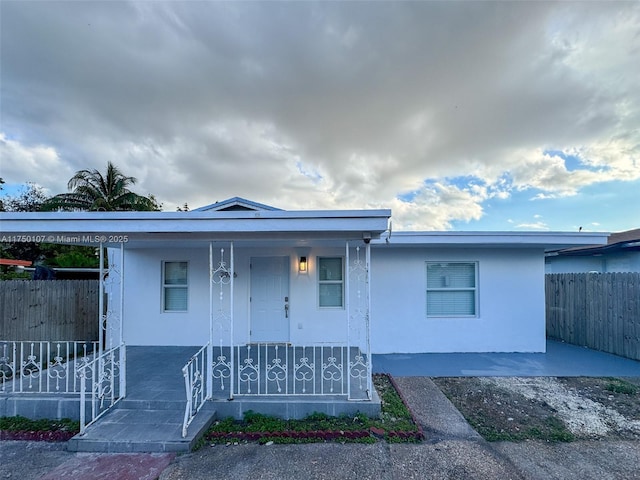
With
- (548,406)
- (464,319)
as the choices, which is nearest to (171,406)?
(548,406)

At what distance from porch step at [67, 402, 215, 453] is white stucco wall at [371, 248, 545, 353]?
457 centimetres

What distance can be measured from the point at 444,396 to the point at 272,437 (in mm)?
2825

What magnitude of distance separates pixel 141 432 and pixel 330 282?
456cm

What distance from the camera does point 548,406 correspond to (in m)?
4.48

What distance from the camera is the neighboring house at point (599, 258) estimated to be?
10.4 m

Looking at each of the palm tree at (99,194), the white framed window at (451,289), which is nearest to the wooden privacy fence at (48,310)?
the palm tree at (99,194)

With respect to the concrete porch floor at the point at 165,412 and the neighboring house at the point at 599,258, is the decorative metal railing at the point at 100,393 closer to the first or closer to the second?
the concrete porch floor at the point at 165,412

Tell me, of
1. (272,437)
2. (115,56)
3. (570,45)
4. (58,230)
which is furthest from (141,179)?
(570,45)

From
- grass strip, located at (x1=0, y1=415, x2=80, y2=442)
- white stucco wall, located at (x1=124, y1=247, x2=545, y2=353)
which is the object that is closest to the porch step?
grass strip, located at (x1=0, y1=415, x2=80, y2=442)

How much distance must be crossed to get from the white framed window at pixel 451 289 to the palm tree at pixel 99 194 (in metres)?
14.8

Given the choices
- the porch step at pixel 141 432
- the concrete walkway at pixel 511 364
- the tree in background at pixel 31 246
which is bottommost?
the concrete walkway at pixel 511 364

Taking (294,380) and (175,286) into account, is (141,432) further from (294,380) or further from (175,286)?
(175,286)

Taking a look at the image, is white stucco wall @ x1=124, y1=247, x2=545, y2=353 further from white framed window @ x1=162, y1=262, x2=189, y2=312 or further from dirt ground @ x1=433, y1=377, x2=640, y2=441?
dirt ground @ x1=433, y1=377, x2=640, y2=441

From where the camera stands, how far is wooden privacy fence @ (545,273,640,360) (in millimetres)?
6664
